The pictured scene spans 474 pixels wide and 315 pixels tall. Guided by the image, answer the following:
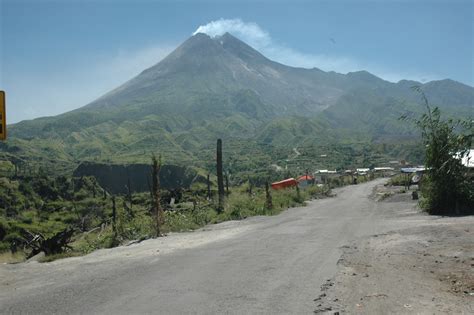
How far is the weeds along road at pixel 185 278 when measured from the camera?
6.70 m

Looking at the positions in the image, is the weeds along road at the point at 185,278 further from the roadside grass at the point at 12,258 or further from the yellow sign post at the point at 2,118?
the roadside grass at the point at 12,258

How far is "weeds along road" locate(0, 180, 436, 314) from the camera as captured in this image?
670 centimetres

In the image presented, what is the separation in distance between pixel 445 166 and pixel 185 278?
13528mm

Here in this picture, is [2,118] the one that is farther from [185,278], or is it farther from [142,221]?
[142,221]

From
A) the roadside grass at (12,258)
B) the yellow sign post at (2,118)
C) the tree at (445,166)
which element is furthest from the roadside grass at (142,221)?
the tree at (445,166)

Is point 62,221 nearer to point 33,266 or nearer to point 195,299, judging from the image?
point 33,266

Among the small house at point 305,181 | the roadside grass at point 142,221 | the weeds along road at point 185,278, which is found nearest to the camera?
→ the weeds along road at point 185,278

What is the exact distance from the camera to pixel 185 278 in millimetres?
8289

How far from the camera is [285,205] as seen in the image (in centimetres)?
2809

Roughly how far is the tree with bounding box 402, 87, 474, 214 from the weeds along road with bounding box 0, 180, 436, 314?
269 inches

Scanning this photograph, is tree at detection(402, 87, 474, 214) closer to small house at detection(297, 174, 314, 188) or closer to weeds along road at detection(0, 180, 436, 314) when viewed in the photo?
weeds along road at detection(0, 180, 436, 314)

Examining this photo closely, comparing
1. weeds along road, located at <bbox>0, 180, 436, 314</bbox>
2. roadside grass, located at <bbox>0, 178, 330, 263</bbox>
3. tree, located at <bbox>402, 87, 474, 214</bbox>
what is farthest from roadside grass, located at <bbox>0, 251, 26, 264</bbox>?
tree, located at <bbox>402, 87, 474, 214</bbox>

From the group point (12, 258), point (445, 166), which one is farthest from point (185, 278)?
point (445, 166)

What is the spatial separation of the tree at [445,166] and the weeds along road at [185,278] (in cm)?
682
